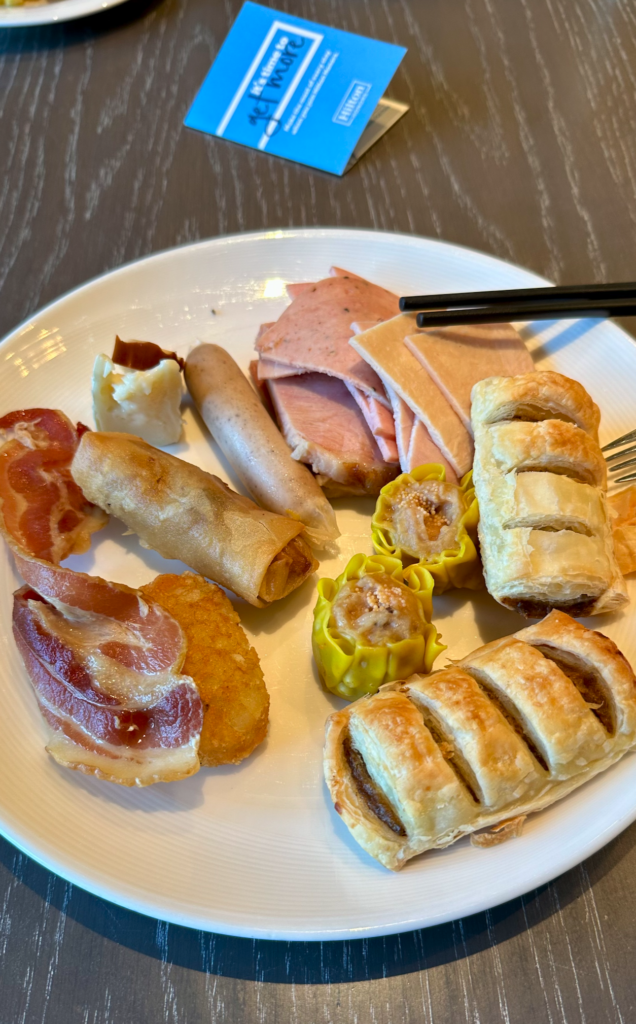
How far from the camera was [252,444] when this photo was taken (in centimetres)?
250

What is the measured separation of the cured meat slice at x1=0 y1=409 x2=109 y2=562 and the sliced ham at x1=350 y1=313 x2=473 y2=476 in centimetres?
109

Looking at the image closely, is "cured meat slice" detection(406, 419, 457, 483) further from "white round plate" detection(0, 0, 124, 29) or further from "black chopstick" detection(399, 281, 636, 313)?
"white round plate" detection(0, 0, 124, 29)

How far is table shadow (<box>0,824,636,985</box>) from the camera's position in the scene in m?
1.82

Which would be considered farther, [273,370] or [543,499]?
[273,370]

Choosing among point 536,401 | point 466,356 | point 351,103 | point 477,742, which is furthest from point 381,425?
point 351,103

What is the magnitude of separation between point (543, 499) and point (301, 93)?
2817 millimetres

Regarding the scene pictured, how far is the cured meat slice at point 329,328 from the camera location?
2.54 m

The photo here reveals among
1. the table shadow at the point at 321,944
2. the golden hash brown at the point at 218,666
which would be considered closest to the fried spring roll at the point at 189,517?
the golden hash brown at the point at 218,666

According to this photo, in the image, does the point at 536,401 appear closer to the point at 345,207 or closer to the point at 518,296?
the point at 518,296

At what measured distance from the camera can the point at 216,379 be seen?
2.63 m

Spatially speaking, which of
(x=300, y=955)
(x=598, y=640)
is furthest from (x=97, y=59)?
(x=300, y=955)

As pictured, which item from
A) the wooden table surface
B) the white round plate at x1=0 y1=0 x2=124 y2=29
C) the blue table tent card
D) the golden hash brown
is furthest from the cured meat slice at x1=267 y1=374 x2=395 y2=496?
the white round plate at x1=0 y1=0 x2=124 y2=29

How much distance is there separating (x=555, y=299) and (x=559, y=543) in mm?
1089

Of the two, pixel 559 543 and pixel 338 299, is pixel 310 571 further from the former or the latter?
pixel 338 299
